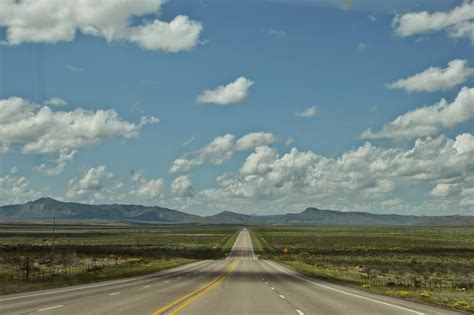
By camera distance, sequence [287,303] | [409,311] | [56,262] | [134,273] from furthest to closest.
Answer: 1. [56,262]
2. [134,273]
3. [287,303]
4. [409,311]

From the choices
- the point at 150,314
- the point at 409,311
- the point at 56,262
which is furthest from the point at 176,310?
the point at 56,262

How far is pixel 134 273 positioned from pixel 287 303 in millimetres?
28788

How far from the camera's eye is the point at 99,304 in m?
21.3

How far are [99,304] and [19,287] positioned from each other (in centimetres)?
1145

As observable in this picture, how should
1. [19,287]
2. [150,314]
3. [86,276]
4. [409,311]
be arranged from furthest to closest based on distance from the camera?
[86,276] < [19,287] < [409,311] < [150,314]

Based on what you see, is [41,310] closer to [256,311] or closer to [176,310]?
[176,310]

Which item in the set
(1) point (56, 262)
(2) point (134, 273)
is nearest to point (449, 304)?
(2) point (134, 273)

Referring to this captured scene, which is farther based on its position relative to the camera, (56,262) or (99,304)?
(56,262)

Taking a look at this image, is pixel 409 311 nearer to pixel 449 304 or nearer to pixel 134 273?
pixel 449 304

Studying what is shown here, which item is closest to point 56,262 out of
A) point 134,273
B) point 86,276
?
point 134,273

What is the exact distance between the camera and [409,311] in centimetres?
2114

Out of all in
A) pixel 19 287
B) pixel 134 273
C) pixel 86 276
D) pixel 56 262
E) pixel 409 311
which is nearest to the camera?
pixel 409 311

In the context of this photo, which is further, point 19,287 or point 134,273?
point 134,273

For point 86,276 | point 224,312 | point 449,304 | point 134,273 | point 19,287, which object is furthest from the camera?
point 134,273
